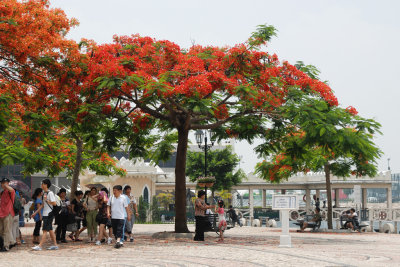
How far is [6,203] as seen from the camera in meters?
13.5

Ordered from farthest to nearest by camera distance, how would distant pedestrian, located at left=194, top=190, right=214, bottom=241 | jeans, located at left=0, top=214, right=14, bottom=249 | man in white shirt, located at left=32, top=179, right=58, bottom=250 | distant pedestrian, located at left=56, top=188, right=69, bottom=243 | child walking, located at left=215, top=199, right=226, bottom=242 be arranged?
1. child walking, located at left=215, top=199, right=226, bottom=242
2. distant pedestrian, located at left=194, top=190, right=214, bottom=241
3. distant pedestrian, located at left=56, top=188, right=69, bottom=243
4. man in white shirt, located at left=32, top=179, right=58, bottom=250
5. jeans, located at left=0, top=214, right=14, bottom=249

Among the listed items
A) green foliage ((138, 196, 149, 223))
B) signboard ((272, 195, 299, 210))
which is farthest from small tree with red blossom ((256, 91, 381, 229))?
green foliage ((138, 196, 149, 223))

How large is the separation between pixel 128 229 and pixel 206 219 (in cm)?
238

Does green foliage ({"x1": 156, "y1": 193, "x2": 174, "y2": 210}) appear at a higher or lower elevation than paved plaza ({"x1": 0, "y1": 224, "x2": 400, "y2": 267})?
higher

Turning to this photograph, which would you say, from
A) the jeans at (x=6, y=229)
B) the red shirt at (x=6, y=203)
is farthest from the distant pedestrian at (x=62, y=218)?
the jeans at (x=6, y=229)

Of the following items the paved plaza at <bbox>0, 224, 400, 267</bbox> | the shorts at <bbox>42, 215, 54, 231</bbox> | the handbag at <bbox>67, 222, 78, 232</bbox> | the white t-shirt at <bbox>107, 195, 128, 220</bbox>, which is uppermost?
the white t-shirt at <bbox>107, 195, 128, 220</bbox>

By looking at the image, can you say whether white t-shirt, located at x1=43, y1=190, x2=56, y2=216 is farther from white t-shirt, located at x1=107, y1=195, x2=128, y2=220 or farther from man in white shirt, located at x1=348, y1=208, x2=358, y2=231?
man in white shirt, located at x1=348, y1=208, x2=358, y2=231

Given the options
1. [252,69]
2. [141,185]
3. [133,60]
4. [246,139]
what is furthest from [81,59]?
[141,185]

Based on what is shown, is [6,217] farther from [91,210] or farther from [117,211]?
[91,210]

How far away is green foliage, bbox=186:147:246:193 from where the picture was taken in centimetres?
5212

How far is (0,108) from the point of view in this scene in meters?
14.5

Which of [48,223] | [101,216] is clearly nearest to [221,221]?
[101,216]

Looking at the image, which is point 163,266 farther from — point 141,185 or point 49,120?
point 141,185

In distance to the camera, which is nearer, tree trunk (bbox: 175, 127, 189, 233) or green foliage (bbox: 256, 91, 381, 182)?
green foliage (bbox: 256, 91, 381, 182)
